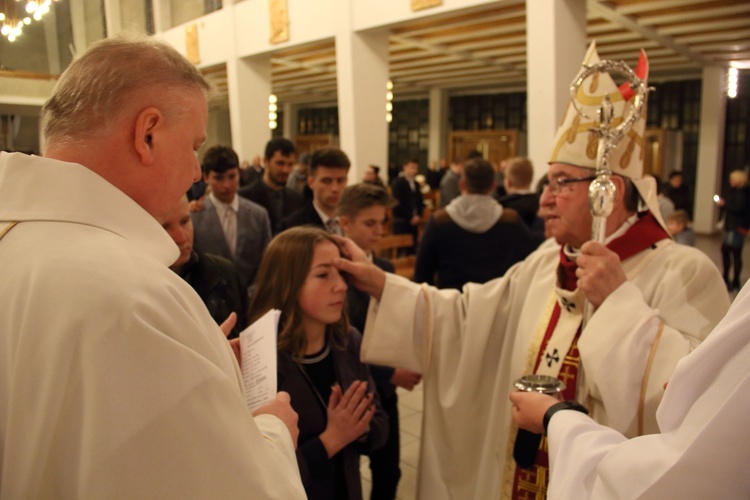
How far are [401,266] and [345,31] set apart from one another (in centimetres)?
438

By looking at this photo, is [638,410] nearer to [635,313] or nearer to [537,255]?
[635,313]

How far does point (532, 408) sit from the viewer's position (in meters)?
1.43

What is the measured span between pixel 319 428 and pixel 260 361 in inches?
21.2

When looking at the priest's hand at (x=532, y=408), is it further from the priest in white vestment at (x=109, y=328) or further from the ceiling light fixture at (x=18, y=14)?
the ceiling light fixture at (x=18, y=14)

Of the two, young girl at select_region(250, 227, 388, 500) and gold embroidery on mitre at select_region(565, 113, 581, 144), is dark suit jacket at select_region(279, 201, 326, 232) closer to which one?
young girl at select_region(250, 227, 388, 500)

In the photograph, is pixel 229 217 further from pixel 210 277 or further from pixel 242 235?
pixel 210 277

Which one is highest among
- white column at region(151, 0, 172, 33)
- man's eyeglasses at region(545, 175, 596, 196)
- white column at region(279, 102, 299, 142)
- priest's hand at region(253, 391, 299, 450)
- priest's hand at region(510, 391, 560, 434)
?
white column at region(279, 102, 299, 142)

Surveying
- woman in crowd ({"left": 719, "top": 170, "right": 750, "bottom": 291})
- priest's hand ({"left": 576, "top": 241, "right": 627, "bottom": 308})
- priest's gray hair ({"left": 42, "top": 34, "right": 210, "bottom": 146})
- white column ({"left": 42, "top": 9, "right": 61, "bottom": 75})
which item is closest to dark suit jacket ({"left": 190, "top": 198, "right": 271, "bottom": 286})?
white column ({"left": 42, "top": 9, "right": 61, "bottom": 75})

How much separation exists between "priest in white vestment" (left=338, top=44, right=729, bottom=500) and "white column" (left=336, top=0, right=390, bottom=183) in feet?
20.6

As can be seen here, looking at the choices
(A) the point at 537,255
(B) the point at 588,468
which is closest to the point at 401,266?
(A) the point at 537,255

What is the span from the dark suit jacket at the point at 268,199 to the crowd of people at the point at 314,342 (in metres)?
1.93

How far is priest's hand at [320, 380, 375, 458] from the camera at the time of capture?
Result: 1.72 meters

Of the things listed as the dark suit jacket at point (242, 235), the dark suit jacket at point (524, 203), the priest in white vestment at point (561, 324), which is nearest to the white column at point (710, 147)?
the dark suit jacket at point (524, 203)

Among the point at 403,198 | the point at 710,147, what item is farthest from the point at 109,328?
the point at 710,147
